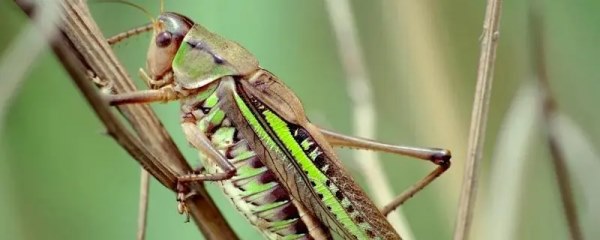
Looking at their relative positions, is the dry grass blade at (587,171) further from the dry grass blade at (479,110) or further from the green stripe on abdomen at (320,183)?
the green stripe on abdomen at (320,183)

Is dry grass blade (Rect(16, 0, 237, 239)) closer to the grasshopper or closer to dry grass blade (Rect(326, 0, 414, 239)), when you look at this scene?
the grasshopper

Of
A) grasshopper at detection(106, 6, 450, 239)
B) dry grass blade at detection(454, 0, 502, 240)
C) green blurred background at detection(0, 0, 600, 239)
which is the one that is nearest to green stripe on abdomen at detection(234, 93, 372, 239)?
grasshopper at detection(106, 6, 450, 239)

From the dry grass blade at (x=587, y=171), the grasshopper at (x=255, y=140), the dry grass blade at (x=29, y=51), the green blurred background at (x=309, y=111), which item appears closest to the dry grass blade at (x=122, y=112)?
the dry grass blade at (x=29, y=51)

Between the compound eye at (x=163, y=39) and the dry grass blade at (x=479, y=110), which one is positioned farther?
the compound eye at (x=163, y=39)

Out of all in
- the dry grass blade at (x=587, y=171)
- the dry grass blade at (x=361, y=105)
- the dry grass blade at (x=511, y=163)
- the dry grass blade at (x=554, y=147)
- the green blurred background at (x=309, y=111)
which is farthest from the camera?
the green blurred background at (x=309, y=111)

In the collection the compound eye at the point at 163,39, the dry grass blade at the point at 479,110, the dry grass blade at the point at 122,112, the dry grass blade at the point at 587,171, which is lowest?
the dry grass blade at the point at 587,171

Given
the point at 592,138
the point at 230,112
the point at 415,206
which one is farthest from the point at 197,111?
the point at 415,206

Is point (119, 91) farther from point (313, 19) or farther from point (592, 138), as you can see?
point (313, 19)
